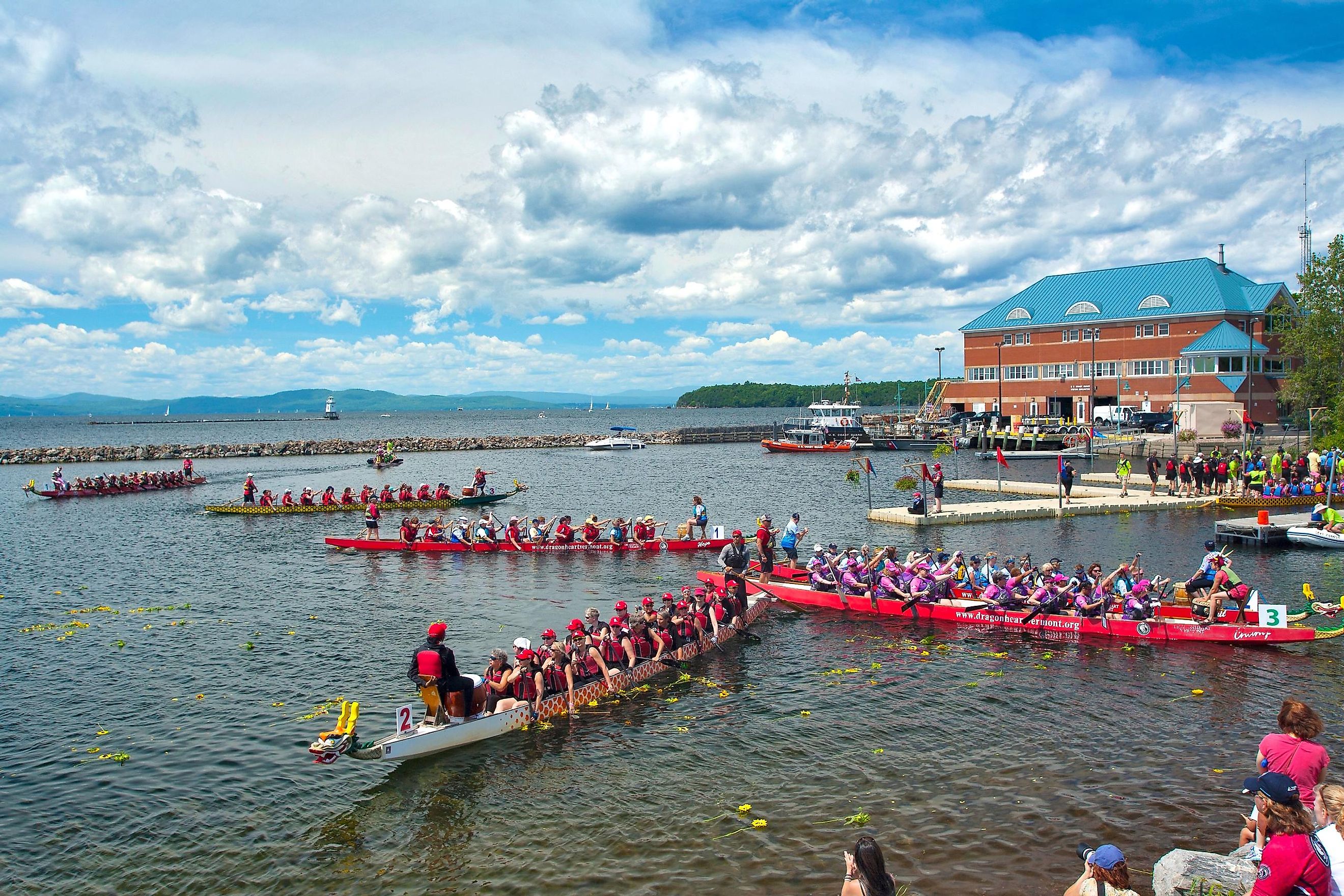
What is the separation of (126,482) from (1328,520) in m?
74.1

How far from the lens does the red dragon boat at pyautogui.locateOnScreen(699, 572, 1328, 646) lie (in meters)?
20.9

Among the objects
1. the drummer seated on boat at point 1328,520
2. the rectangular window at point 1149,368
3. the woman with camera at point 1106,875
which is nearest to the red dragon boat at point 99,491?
the woman with camera at point 1106,875

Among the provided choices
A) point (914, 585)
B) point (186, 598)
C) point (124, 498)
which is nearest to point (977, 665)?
point (914, 585)

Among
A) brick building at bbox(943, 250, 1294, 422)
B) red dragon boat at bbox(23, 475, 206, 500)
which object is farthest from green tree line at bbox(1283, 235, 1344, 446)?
red dragon boat at bbox(23, 475, 206, 500)

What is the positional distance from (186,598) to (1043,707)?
27132 millimetres

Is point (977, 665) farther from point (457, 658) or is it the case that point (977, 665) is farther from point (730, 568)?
point (457, 658)

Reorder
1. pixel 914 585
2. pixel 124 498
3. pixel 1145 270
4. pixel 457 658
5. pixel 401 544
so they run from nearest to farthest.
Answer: pixel 457 658
pixel 914 585
pixel 401 544
pixel 124 498
pixel 1145 270

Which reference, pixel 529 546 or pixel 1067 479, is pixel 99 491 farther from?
pixel 1067 479

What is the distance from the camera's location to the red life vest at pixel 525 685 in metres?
17.3

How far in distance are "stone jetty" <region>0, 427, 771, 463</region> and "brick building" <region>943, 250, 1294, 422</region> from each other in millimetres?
37071

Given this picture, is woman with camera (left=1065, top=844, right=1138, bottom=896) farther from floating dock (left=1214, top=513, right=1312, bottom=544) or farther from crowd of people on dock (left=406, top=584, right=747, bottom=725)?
floating dock (left=1214, top=513, right=1312, bottom=544)

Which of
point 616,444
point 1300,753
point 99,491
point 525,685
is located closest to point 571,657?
point 525,685

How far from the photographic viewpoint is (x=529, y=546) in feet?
120

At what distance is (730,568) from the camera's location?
1007 inches
